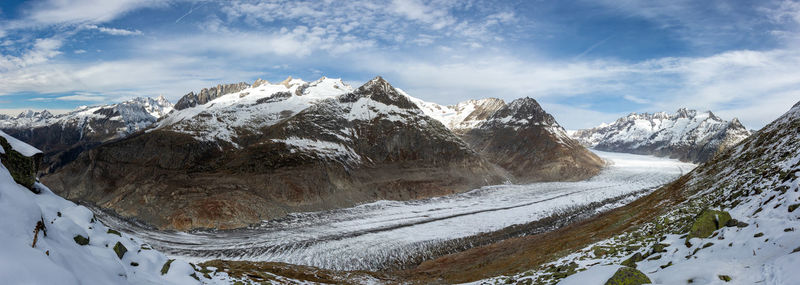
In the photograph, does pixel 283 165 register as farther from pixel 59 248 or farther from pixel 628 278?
pixel 628 278

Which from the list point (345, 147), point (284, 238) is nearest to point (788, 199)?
point (284, 238)

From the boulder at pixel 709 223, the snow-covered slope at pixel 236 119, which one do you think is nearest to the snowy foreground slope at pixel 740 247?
the boulder at pixel 709 223

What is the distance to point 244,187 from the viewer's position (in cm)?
10731

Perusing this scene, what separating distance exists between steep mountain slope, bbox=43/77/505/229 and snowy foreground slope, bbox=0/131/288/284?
277 ft

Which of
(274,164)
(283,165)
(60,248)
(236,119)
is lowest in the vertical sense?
(283,165)

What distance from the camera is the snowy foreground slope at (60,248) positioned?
737 centimetres

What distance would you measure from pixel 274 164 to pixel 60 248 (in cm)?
11488

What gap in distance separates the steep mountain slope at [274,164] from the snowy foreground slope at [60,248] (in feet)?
277

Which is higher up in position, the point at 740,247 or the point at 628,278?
the point at 740,247

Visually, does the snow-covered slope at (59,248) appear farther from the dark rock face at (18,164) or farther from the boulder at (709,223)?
the boulder at (709,223)

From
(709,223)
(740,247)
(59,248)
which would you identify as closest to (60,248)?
(59,248)

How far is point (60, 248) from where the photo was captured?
29.7ft

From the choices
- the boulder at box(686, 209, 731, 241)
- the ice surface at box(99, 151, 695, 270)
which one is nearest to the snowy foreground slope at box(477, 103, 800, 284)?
the boulder at box(686, 209, 731, 241)

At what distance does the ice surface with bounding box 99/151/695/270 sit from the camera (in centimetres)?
6862
